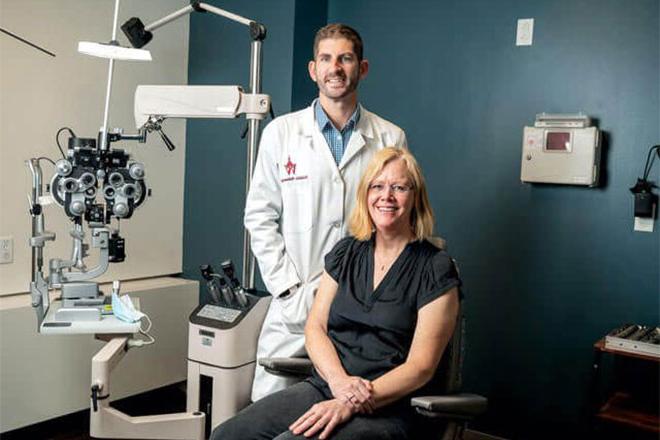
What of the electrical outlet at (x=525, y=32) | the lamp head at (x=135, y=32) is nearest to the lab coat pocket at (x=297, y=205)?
the lamp head at (x=135, y=32)

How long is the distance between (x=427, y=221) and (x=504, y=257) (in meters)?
1.14

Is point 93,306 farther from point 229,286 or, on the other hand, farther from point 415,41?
point 415,41

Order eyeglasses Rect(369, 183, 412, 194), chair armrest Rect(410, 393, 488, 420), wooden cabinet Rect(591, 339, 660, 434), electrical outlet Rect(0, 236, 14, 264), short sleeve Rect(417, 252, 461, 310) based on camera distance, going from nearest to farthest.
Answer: chair armrest Rect(410, 393, 488, 420), short sleeve Rect(417, 252, 461, 310), eyeglasses Rect(369, 183, 412, 194), wooden cabinet Rect(591, 339, 660, 434), electrical outlet Rect(0, 236, 14, 264)

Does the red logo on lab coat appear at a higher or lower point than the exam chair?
higher

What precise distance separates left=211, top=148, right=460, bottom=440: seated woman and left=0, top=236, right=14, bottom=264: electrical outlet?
1.53m

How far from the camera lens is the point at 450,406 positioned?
5.29 feet

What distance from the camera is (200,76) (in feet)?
11.6

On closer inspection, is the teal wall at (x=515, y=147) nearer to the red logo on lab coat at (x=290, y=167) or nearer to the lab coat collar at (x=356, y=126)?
the lab coat collar at (x=356, y=126)

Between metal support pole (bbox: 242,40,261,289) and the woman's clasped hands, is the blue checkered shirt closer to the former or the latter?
metal support pole (bbox: 242,40,261,289)

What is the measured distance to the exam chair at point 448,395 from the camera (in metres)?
1.61

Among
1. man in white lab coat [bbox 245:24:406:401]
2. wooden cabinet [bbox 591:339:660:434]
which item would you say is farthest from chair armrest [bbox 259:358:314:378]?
wooden cabinet [bbox 591:339:660:434]

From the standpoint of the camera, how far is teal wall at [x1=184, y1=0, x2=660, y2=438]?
2641mm

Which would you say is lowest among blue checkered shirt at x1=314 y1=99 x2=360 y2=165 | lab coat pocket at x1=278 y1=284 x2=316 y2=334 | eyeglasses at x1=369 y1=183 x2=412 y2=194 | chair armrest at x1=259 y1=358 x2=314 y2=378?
chair armrest at x1=259 y1=358 x2=314 y2=378

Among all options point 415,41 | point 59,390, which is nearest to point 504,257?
point 415,41
